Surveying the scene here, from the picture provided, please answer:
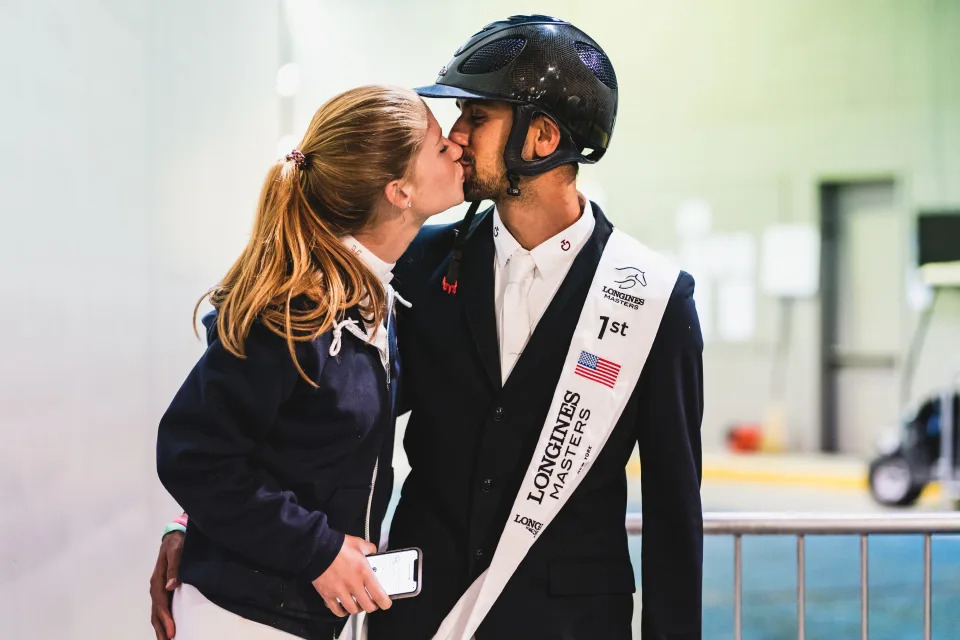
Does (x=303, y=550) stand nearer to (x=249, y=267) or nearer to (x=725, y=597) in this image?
(x=249, y=267)

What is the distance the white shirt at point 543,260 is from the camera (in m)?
2.07

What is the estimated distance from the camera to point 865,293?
9.62 m

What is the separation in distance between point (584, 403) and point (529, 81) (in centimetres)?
76

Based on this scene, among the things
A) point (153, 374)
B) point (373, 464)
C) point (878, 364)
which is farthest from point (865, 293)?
point (373, 464)

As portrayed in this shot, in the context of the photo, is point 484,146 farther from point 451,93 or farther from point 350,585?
point 350,585

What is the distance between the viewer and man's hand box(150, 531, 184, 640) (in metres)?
1.82

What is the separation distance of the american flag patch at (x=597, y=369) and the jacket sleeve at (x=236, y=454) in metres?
0.65

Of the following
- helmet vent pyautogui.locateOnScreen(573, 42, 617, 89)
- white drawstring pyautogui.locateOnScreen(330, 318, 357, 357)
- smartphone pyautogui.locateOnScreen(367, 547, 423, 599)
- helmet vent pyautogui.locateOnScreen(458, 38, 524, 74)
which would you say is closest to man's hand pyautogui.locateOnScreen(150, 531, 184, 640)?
smartphone pyautogui.locateOnScreen(367, 547, 423, 599)

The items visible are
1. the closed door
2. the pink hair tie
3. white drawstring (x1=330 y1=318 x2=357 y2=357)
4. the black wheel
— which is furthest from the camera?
the closed door

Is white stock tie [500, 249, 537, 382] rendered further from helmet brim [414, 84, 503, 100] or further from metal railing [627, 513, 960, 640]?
metal railing [627, 513, 960, 640]

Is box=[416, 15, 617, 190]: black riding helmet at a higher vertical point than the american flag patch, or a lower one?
higher

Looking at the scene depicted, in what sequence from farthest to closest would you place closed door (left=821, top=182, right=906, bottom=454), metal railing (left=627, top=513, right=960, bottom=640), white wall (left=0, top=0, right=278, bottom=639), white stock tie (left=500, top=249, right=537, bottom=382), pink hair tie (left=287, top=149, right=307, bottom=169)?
closed door (left=821, top=182, right=906, bottom=454), metal railing (left=627, top=513, right=960, bottom=640), white wall (left=0, top=0, right=278, bottom=639), white stock tie (left=500, top=249, right=537, bottom=382), pink hair tie (left=287, top=149, right=307, bottom=169)

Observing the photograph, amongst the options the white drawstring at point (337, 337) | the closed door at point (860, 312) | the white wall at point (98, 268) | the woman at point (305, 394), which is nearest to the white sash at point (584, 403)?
the woman at point (305, 394)

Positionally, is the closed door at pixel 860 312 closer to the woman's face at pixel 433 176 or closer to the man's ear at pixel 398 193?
the woman's face at pixel 433 176
